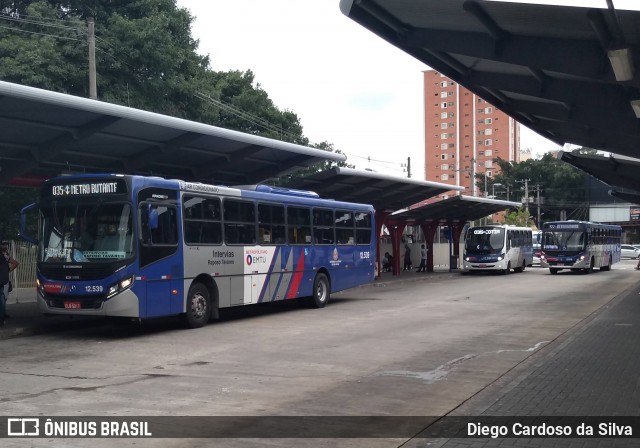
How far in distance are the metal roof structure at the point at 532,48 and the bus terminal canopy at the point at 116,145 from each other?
6.03 metres

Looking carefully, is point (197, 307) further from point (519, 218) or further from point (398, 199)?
point (519, 218)

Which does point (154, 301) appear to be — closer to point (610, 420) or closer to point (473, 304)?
point (610, 420)

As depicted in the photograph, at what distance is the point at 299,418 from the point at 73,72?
23.0 meters

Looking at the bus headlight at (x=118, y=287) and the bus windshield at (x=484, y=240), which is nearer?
the bus headlight at (x=118, y=287)

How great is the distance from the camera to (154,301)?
13.5 m

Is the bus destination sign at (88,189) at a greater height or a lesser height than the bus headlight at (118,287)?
greater

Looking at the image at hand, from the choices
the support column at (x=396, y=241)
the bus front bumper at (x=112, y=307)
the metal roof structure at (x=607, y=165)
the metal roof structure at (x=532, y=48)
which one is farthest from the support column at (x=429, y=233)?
the bus front bumper at (x=112, y=307)

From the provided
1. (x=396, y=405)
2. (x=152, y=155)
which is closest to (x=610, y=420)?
(x=396, y=405)

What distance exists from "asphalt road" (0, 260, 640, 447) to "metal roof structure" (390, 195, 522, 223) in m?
→ 16.2

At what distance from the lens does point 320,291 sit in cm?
2009

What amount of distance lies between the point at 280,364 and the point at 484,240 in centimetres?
3035

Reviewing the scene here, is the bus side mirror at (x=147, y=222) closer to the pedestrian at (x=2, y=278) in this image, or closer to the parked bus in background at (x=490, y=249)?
the pedestrian at (x=2, y=278)

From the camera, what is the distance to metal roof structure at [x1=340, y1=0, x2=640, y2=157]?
951cm

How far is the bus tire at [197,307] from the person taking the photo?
578 inches
